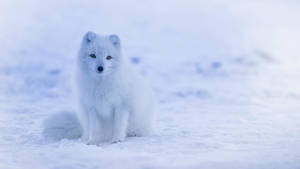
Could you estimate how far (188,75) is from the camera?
9656mm

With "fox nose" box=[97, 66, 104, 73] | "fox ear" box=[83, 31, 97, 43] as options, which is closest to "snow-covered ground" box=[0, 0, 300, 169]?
"fox nose" box=[97, 66, 104, 73]

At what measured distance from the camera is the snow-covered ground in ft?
11.1

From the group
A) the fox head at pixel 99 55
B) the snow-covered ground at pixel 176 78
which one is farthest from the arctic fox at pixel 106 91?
the snow-covered ground at pixel 176 78

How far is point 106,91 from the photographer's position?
397 centimetres

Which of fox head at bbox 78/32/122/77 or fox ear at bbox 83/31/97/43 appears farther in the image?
fox ear at bbox 83/31/97/43

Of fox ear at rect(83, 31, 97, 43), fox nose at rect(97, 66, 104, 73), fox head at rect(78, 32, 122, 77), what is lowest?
fox nose at rect(97, 66, 104, 73)

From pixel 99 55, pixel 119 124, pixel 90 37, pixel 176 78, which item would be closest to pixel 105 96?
pixel 119 124

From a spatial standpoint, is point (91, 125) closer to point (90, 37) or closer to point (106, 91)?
point (106, 91)

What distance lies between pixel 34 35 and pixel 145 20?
12.2 feet

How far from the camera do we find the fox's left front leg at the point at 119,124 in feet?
13.2

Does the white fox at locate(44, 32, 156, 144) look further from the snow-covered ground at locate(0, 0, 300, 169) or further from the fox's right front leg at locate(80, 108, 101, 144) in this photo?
the snow-covered ground at locate(0, 0, 300, 169)

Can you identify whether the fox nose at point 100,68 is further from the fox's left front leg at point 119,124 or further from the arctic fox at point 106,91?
the fox's left front leg at point 119,124

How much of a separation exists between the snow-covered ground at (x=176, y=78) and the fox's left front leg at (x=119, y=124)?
0.52ft

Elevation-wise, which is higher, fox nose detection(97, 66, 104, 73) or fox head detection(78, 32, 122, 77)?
fox head detection(78, 32, 122, 77)
